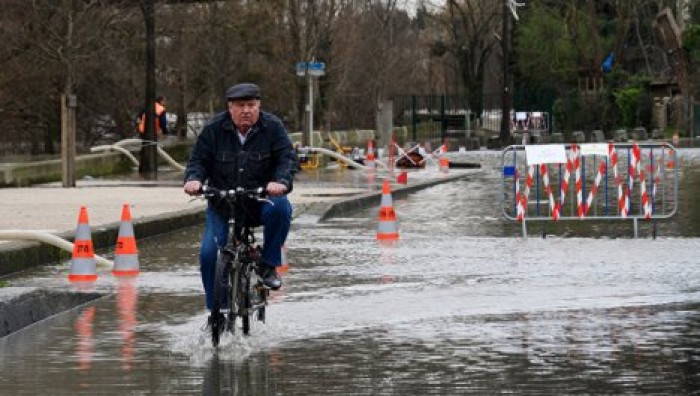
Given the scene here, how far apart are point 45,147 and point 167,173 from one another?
13.8ft

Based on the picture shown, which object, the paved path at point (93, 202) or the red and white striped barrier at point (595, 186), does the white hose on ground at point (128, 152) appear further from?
the red and white striped barrier at point (595, 186)

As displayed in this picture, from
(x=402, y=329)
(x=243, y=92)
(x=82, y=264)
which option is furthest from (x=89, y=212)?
(x=243, y=92)

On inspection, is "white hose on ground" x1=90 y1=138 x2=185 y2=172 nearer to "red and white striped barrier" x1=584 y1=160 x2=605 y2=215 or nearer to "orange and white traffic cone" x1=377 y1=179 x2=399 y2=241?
"red and white striped barrier" x1=584 y1=160 x2=605 y2=215

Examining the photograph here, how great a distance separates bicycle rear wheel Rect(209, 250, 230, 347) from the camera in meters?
11.2

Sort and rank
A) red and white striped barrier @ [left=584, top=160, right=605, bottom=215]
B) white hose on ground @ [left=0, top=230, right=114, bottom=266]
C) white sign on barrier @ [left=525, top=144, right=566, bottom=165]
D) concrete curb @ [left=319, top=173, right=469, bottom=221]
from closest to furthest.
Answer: white hose on ground @ [left=0, top=230, right=114, bottom=266]
white sign on barrier @ [left=525, top=144, right=566, bottom=165]
red and white striped barrier @ [left=584, top=160, right=605, bottom=215]
concrete curb @ [left=319, top=173, right=469, bottom=221]

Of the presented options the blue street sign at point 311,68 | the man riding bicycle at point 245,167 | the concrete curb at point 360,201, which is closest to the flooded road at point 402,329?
the man riding bicycle at point 245,167

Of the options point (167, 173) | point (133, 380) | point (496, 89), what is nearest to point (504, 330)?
point (133, 380)

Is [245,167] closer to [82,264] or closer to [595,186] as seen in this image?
[82,264]

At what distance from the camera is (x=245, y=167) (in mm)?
11984

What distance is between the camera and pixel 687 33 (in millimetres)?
75062

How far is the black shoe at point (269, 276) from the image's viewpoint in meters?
12.0

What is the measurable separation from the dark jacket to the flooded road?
1.06 metres

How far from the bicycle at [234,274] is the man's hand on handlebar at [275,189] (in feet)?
0.16

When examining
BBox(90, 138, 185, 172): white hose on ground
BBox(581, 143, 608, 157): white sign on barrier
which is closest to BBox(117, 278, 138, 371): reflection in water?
BBox(581, 143, 608, 157): white sign on barrier
